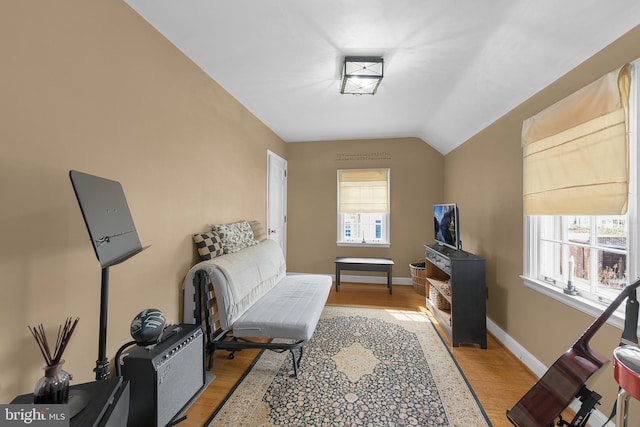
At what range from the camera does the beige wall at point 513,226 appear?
1.52 meters

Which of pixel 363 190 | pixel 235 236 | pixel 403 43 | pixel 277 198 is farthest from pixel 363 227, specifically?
pixel 403 43

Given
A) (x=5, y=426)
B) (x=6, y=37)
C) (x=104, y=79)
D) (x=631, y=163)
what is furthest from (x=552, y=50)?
(x=5, y=426)

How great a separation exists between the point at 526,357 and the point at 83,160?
11.6ft

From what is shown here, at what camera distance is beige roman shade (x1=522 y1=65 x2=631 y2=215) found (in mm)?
1423

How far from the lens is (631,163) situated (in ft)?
4.55

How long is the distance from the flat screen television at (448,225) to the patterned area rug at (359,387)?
1080 millimetres

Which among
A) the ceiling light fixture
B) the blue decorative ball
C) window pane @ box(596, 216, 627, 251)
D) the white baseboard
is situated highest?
the ceiling light fixture

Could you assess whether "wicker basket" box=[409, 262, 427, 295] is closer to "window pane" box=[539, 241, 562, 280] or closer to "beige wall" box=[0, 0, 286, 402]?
"window pane" box=[539, 241, 562, 280]

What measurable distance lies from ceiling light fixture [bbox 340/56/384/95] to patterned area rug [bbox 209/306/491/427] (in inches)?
102

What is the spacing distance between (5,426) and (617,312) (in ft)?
9.22

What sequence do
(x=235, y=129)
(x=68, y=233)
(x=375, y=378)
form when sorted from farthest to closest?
1. (x=235, y=129)
2. (x=375, y=378)
3. (x=68, y=233)

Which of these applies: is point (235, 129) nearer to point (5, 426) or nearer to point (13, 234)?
point (13, 234)

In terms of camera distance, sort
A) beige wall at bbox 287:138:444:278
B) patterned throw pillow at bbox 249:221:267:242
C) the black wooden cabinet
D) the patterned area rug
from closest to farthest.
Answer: the patterned area rug
the black wooden cabinet
patterned throw pillow at bbox 249:221:267:242
beige wall at bbox 287:138:444:278

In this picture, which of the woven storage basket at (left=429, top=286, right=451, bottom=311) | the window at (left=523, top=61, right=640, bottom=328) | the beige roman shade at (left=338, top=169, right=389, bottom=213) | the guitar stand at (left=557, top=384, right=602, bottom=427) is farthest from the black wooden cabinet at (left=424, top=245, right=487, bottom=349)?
the beige roman shade at (left=338, top=169, right=389, bottom=213)
